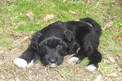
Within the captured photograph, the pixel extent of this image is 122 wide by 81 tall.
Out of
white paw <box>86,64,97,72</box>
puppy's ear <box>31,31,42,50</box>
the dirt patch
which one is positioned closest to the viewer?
the dirt patch

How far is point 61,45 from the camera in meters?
3.03

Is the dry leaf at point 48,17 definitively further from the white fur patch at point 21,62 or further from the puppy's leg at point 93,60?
the puppy's leg at point 93,60

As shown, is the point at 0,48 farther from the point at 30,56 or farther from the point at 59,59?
the point at 59,59

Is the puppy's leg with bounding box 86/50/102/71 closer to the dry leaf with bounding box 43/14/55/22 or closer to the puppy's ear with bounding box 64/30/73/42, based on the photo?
the puppy's ear with bounding box 64/30/73/42

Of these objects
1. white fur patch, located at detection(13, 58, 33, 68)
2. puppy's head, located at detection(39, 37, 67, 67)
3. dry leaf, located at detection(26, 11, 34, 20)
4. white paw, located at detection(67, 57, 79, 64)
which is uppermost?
dry leaf, located at detection(26, 11, 34, 20)

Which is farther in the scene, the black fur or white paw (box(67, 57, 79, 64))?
white paw (box(67, 57, 79, 64))

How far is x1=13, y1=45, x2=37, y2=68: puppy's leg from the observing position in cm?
299

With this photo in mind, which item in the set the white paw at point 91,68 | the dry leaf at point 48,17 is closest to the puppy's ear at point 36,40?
the white paw at point 91,68

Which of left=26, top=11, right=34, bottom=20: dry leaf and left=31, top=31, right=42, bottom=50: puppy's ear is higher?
left=26, top=11, right=34, bottom=20: dry leaf

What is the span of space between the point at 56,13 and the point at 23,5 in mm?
1360

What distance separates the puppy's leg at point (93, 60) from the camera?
3.27m

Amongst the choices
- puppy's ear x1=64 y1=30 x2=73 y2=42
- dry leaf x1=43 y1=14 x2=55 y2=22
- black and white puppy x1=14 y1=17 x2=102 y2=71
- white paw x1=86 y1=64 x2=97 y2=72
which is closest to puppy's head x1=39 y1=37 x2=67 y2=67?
black and white puppy x1=14 y1=17 x2=102 y2=71

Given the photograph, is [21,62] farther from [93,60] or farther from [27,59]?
[93,60]

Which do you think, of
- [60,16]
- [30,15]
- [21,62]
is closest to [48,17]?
[60,16]
